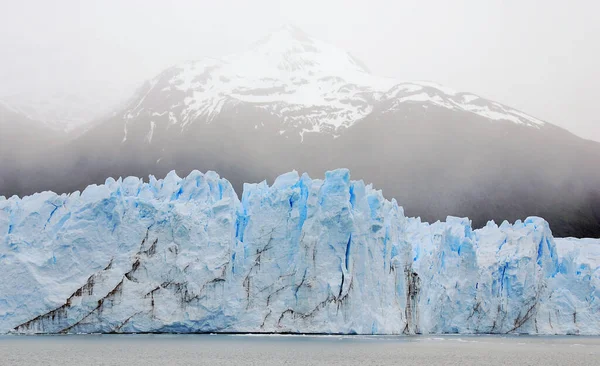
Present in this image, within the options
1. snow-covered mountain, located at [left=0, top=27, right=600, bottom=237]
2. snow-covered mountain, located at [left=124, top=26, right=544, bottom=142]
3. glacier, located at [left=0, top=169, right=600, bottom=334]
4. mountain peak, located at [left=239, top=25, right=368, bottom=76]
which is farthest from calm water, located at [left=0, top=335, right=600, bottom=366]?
mountain peak, located at [left=239, top=25, right=368, bottom=76]

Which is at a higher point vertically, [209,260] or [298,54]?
[298,54]

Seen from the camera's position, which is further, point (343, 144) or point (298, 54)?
point (298, 54)

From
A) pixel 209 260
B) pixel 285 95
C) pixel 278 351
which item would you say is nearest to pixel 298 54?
pixel 285 95

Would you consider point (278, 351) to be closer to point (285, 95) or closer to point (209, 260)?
point (209, 260)

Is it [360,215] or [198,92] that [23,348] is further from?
[198,92]

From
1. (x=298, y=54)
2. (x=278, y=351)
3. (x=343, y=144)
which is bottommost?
(x=278, y=351)

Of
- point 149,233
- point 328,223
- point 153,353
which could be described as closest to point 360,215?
point 328,223

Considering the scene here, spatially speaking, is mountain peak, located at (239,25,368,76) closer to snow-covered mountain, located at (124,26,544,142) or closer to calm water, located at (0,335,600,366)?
snow-covered mountain, located at (124,26,544,142)

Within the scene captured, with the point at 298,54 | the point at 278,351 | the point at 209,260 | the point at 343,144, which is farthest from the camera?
the point at 298,54
